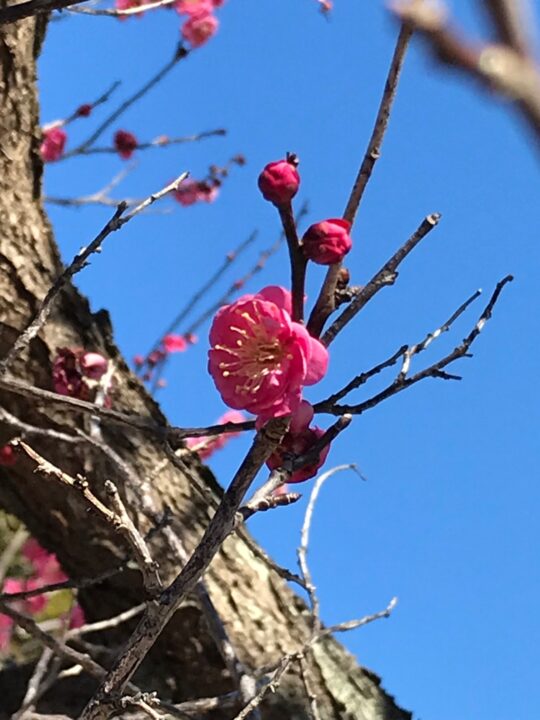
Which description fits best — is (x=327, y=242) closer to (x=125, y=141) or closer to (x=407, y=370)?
(x=407, y=370)

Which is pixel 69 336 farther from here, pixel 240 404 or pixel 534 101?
pixel 534 101

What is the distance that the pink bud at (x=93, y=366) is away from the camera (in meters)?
1.84

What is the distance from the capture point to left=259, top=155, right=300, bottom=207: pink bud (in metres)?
0.88

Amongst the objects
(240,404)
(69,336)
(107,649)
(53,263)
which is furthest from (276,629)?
(240,404)

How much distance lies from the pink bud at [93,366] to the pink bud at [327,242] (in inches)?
41.1

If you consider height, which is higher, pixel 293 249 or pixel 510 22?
pixel 293 249

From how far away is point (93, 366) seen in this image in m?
1.85

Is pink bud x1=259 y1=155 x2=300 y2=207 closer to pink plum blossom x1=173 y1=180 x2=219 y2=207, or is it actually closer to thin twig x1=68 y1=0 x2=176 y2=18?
thin twig x1=68 y1=0 x2=176 y2=18

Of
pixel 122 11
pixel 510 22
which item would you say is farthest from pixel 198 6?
pixel 510 22

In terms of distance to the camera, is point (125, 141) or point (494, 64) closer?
point (494, 64)

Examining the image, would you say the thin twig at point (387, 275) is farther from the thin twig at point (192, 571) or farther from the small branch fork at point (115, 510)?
the small branch fork at point (115, 510)

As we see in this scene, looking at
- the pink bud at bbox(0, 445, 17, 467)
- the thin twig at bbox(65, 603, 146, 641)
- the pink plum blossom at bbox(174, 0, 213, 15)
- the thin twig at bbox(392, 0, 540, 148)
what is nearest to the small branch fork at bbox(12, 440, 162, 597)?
the thin twig at bbox(392, 0, 540, 148)

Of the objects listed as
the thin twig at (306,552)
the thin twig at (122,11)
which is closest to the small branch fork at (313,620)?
the thin twig at (306,552)

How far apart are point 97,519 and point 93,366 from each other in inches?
12.6
